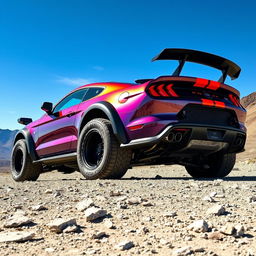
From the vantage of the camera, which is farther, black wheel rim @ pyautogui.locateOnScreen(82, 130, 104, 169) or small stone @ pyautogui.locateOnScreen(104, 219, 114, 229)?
black wheel rim @ pyautogui.locateOnScreen(82, 130, 104, 169)

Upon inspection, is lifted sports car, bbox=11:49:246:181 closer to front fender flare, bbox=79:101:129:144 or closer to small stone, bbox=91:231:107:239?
front fender flare, bbox=79:101:129:144

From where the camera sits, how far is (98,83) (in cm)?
504

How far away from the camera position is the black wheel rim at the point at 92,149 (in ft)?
15.4

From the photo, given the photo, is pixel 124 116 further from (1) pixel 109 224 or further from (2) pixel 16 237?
A: (2) pixel 16 237

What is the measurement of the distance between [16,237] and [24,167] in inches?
191

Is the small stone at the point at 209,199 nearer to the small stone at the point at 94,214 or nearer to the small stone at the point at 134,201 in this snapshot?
the small stone at the point at 134,201

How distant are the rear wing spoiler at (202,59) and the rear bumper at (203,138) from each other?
2.69ft

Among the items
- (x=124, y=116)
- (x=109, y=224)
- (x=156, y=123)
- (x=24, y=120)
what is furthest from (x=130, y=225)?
(x=24, y=120)

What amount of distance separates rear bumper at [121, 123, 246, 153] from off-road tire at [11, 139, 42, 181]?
2.93 metres

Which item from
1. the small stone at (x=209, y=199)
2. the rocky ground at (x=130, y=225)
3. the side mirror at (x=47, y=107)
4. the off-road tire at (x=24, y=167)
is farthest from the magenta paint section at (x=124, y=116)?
the small stone at (x=209, y=199)

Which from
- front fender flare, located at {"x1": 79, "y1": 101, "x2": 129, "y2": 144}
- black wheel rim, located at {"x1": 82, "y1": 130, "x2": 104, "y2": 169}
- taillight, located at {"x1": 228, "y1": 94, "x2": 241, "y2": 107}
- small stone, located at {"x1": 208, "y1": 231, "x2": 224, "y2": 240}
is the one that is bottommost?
small stone, located at {"x1": 208, "y1": 231, "x2": 224, "y2": 240}

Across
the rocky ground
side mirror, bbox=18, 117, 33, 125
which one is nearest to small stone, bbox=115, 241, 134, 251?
the rocky ground

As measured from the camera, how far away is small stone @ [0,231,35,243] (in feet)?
5.68

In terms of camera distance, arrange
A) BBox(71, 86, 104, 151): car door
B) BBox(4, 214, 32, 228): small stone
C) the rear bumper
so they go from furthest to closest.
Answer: BBox(71, 86, 104, 151): car door < the rear bumper < BBox(4, 214, 32, 228): small stone
